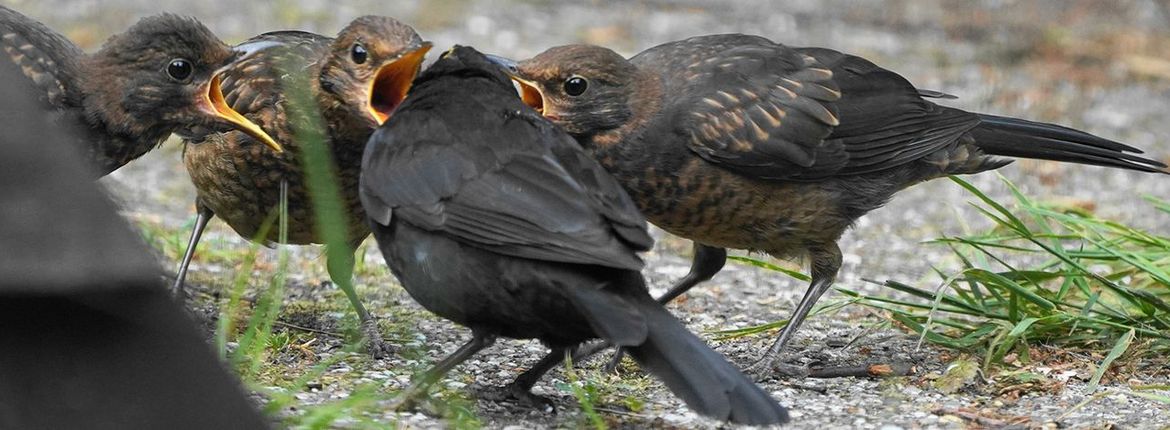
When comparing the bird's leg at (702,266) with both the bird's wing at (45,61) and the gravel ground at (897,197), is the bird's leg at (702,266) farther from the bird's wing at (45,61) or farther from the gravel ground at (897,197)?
the bird's wing at (45,61)

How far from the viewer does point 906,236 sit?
24.9ft

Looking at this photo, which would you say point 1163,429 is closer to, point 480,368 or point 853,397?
point 853,397

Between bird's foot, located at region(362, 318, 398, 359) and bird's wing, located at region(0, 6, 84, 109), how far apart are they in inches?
52.8

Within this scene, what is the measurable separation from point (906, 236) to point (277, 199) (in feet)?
11.6

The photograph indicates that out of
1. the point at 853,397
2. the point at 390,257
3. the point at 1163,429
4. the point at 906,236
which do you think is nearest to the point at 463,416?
the point at 390,257

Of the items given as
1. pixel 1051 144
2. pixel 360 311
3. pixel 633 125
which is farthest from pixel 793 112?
pixel 360 311

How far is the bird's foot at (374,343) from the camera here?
4.98m

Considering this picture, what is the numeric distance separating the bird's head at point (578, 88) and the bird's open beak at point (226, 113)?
0.88 m

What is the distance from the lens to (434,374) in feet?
13.9

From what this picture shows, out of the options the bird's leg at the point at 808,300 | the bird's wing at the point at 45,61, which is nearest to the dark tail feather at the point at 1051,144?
the bird's leg at the point at 808,300

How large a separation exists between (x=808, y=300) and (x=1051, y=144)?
118 centimetres

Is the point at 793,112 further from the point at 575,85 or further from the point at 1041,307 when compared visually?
the point at 1041,307

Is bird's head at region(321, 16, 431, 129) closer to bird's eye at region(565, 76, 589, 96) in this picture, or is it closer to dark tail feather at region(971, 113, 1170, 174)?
bird's eye at region(565, 76, 589, 96)

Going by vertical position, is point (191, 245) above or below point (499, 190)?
below
